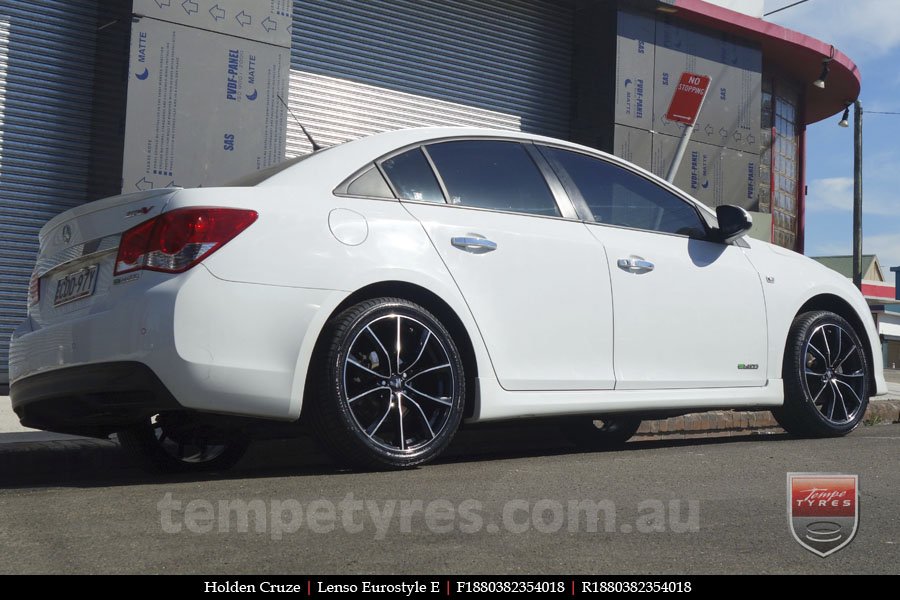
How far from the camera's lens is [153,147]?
9.01 m

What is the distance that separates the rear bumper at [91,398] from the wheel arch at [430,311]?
0.53m

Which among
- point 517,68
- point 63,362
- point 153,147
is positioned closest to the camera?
point 63,362

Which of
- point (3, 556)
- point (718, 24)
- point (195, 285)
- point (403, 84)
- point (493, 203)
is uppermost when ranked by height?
point (718, 24)

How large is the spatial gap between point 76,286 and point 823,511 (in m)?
2.77

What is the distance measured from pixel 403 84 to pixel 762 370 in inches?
275

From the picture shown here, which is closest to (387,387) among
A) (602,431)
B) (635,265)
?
(635,265)

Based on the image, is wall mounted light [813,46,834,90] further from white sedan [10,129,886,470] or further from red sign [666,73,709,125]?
white sedan [10,129,886,470]

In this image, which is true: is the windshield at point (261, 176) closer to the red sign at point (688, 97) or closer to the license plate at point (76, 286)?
the license plate at point (76, 286)

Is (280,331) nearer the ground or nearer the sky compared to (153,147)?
nearer the ground

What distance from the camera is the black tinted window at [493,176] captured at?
4.50 m

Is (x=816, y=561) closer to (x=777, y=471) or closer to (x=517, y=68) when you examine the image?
(x=777, y=471)

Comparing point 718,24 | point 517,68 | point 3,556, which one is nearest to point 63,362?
point 3,556

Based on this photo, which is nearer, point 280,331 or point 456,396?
point 280,331

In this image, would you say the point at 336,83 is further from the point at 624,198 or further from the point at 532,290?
the point at 532,290
